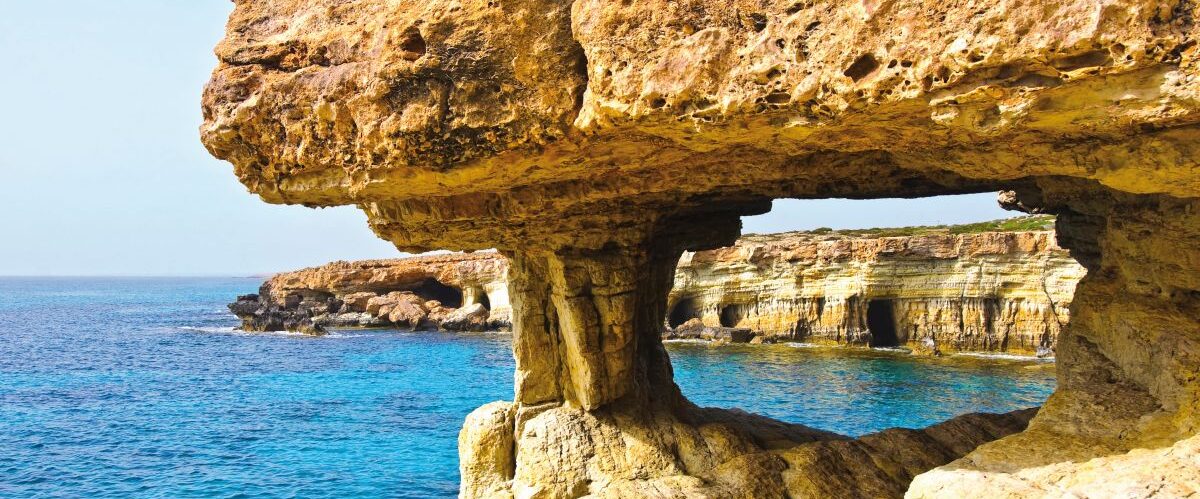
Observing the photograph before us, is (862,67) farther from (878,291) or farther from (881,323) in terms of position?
(881,323)

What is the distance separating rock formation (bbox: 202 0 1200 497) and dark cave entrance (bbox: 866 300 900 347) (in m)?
36.2

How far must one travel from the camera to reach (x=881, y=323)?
4931 centimetres

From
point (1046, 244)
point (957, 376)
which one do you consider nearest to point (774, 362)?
point (957, 376)

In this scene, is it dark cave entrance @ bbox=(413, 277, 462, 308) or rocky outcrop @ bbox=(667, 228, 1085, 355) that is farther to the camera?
dark cave entrance @ bbox=(413, 277, 462, 308)

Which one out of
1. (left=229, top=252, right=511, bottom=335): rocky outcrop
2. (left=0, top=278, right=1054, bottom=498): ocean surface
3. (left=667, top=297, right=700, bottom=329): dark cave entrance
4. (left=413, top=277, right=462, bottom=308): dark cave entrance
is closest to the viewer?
(left=0, top=278, right=1054, bottom=498): ocean surface

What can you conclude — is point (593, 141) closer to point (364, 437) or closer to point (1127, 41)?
point (1127, 41)

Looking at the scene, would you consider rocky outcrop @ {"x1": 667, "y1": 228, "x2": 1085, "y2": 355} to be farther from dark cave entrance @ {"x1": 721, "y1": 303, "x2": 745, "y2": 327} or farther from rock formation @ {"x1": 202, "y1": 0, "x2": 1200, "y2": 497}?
rock formation @ {"x1": 202, "y1": 0, "x2": 1200, "y2": 497}

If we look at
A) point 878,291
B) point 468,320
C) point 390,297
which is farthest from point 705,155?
point 390,297

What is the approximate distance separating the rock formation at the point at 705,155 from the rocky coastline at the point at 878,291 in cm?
3121

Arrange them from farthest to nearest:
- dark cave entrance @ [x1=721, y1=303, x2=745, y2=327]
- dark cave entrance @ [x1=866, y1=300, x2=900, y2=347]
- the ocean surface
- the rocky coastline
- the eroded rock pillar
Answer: dark cave entrance @ [x1=721, y1=303, x2=745, y2=327] < dark cave entrance @ [x1=866, y1=300, x2=900, y2=347] < the rocky coastline < the ocean surface < the eroded rock pillar

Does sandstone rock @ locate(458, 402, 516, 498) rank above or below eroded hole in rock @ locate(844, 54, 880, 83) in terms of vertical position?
below

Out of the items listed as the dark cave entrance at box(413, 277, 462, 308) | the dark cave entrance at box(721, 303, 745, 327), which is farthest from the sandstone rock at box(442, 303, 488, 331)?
the dark cave entrance at box(721, 303, 745, 327)

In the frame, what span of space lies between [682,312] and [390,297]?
3018 centimetres

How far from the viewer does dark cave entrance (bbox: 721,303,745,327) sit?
174 feet
